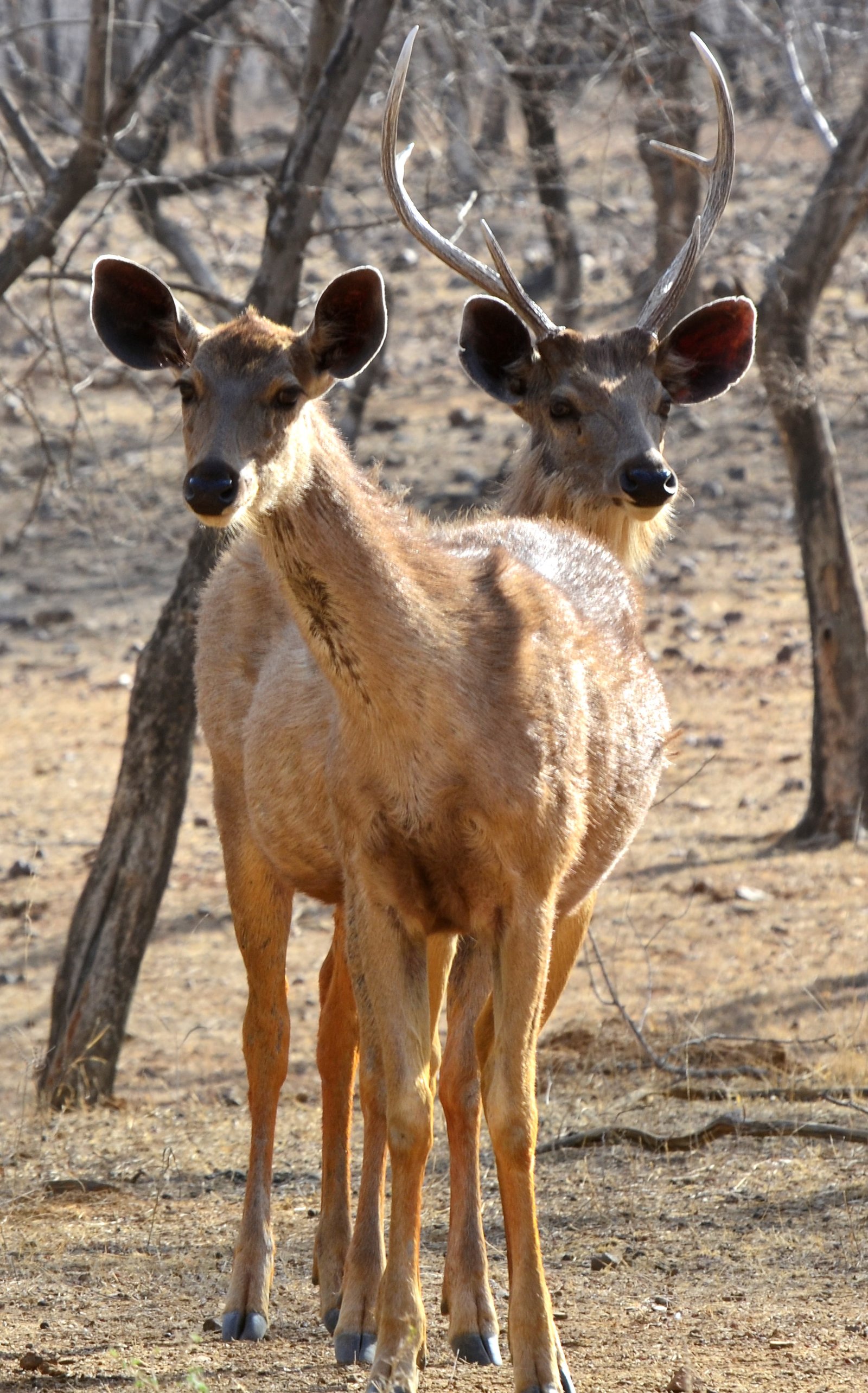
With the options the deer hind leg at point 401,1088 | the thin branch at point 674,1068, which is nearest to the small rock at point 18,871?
the thin branch at point 674,1068

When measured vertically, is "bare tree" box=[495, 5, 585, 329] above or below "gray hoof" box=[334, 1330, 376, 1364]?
above

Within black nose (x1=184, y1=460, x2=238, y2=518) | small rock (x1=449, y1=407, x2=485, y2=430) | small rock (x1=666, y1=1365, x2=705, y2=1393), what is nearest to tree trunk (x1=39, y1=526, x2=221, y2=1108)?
black nose (x1=184, y1=460, x2=238, y2=518)

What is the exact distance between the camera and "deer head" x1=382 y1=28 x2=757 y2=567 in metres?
6.75

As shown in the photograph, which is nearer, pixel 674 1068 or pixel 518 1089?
pixel 518 1089

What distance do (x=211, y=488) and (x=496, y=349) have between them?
3080 millimetres

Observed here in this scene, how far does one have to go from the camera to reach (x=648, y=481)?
6352mm

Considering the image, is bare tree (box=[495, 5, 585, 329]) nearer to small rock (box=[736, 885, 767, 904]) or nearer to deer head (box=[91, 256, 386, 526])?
deer head (box=[91, 256, 386, 526])

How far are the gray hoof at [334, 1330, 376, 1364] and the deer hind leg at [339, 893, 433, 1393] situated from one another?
241mm

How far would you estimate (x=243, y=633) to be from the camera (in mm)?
6129

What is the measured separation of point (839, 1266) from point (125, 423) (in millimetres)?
17675

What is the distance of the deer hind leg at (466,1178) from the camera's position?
511 centimetres

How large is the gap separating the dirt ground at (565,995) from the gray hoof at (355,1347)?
0.16 feet

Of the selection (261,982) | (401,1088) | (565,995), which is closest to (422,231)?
(261,982)

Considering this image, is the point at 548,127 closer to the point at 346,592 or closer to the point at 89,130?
the point at 89,130
